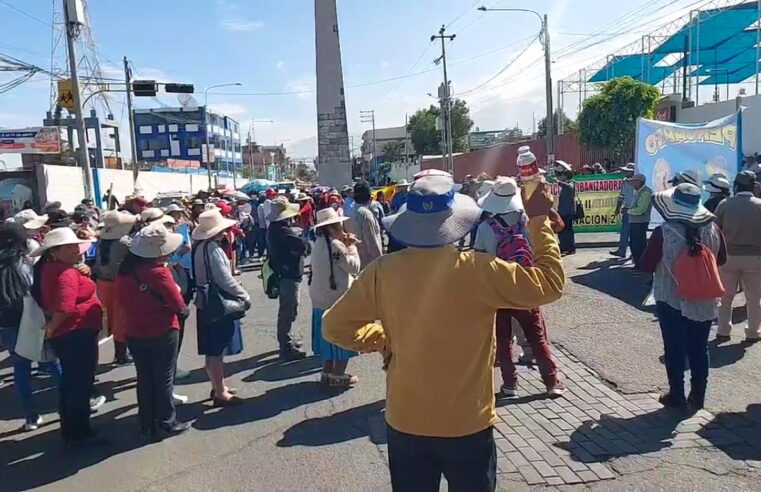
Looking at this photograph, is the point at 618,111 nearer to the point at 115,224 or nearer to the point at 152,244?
the point at 115,224

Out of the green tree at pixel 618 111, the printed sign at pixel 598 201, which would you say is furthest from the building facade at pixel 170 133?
the printed sign at pixel 598 201

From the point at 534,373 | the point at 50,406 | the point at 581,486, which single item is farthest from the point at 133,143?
the point at 581,486

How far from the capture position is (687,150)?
1059cm

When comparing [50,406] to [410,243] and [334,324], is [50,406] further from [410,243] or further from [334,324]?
[410,243]

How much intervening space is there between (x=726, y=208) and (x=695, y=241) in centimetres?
222

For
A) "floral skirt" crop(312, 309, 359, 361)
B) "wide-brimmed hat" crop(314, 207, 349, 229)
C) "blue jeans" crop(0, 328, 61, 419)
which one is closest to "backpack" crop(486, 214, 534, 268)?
"wide-brimmed hat" crop(314, 207, 349, 229)

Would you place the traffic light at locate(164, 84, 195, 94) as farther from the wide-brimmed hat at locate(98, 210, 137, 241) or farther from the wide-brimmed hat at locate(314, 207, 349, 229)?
the wide-brimmed hat at locate(314, 207, 349, 229)

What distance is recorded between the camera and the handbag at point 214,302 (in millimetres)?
5375

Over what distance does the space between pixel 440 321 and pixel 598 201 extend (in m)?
13.2

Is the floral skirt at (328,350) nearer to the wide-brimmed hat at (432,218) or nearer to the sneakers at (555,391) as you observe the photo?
the sneakers at (555,391)

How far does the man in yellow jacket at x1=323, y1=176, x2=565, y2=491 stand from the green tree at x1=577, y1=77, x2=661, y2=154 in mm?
25337

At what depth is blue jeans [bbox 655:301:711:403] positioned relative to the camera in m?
4.67

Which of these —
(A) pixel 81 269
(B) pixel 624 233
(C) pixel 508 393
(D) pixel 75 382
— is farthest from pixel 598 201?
(D) pixel 75 382

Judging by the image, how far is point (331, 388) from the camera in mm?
5723
